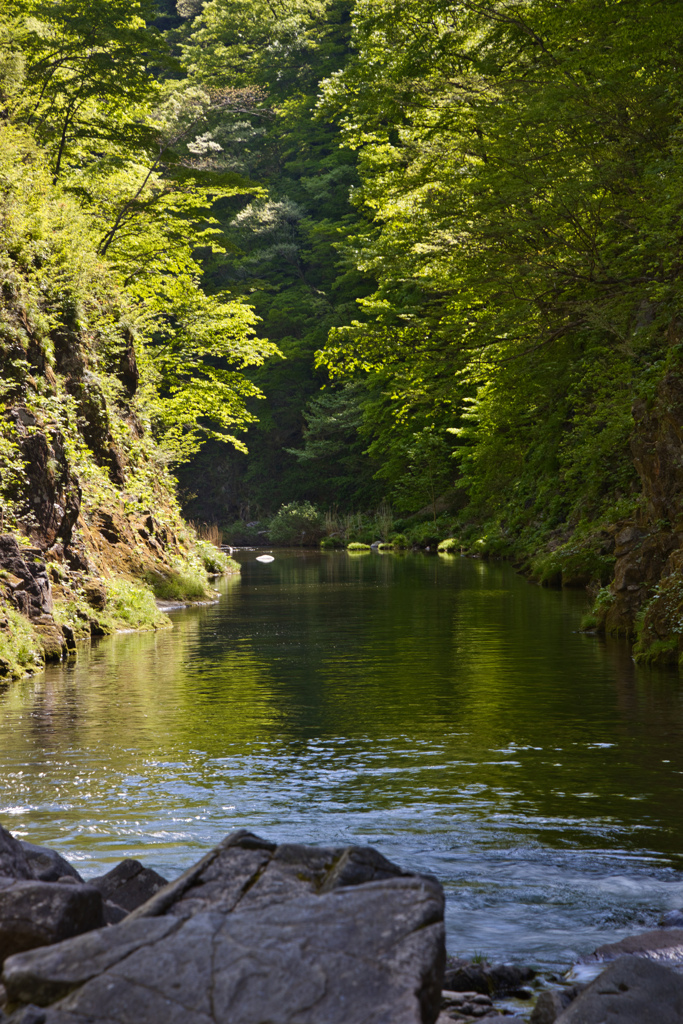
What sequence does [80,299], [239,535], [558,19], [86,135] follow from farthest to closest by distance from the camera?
[239,535] < [86,135] < [80,299] < [558,19]

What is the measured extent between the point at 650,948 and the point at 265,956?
2027mm

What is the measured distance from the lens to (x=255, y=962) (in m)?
3.17

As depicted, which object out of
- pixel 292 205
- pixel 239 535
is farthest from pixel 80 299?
pixel 292 205

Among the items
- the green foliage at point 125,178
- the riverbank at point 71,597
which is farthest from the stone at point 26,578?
the green foliage at point 125,178

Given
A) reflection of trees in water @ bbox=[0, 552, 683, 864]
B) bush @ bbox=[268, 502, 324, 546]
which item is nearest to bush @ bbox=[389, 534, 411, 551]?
bush @ bbox=[268, 502, 324, 546]

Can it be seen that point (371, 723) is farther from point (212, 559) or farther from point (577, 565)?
point (212, 559)

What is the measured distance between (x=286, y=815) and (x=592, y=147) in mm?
11908

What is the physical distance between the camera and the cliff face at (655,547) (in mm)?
12117

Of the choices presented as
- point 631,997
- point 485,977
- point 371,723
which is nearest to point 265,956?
point 631,997

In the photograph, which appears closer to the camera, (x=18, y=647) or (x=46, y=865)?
(x=46, y=865)

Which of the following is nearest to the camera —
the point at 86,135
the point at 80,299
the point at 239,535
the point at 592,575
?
the point at 80,299

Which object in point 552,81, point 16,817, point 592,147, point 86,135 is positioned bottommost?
point 16,817

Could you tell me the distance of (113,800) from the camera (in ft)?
23.5

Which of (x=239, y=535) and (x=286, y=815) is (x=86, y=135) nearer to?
(x=286, y=815)
